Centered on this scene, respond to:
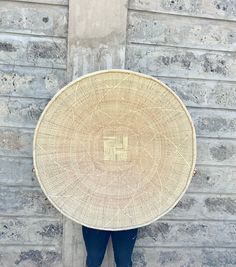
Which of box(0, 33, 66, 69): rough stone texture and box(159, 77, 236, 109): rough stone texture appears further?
box(159, 77, 236, 109): rough stone texture

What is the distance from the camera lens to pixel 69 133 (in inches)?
77.7

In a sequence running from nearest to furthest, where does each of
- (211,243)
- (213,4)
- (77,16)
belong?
1. (77,16)
2. (213,4)
3. (211,243)

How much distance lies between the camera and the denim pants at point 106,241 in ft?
6.75

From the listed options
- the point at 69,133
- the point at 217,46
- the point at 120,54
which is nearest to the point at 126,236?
the point at 69,133

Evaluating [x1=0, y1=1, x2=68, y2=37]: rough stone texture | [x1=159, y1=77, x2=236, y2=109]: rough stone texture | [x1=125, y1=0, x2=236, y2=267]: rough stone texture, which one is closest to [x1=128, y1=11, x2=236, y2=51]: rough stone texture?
[x1=125, y1=0, x2=236, y2=267]: rough stone texture

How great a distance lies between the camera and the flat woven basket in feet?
6.34

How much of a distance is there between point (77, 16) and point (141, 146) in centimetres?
69

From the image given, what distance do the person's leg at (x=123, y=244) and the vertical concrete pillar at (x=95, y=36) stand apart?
79 cm

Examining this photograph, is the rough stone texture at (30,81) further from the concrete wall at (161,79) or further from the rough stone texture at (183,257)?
the rough stone texture at (183,257)

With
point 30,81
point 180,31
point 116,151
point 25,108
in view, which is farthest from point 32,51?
point 180,31

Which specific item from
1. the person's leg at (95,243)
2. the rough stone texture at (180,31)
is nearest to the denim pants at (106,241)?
the person's leg at (95,243)

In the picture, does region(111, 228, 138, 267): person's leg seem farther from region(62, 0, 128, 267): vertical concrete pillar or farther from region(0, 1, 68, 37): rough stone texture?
region(0, 1, 68, 37): rough stone texture

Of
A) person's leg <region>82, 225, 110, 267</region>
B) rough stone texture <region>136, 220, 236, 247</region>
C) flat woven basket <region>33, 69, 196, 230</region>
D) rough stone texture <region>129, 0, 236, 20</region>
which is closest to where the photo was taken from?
flat woven basket <region>33, 69, 196, 230</region>

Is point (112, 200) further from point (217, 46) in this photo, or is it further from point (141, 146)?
point (217, 46)
